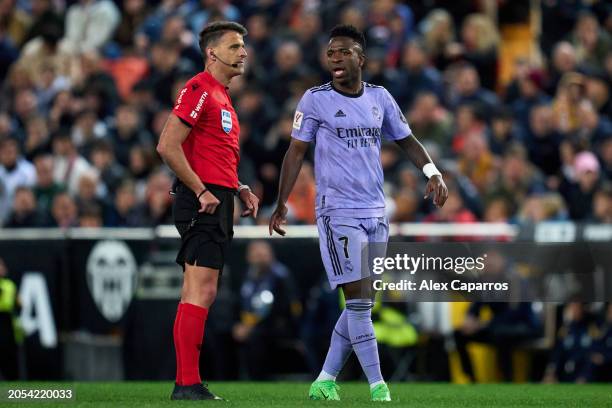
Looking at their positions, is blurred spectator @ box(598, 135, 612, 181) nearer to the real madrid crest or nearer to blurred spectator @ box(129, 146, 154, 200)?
blurred spectator @ box(129, 146, 154, 200)

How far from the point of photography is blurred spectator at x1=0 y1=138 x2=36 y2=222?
1648cm

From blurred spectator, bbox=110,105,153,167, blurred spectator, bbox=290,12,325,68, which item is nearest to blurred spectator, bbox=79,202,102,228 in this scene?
blurred spectator, bbox=110,105,153,167

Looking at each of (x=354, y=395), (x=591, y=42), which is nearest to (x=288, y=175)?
(x=354, y=395)

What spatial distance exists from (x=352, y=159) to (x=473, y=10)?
9.85 m

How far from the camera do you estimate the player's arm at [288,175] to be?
923cm

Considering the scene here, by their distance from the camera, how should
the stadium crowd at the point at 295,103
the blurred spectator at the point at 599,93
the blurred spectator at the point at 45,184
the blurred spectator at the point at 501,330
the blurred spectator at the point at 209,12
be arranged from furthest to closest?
the blurred spectator at the point at 209,12
the blurred spectator at the point at 599,93
the blurred spectator at the point at 45,184
the stadium crowd at the point at 295,103
the blurred spectator at the point at 501,330

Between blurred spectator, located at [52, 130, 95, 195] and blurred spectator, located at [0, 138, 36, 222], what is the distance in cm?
30

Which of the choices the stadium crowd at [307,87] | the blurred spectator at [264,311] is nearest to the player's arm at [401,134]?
the blurred spectator at [264,311]

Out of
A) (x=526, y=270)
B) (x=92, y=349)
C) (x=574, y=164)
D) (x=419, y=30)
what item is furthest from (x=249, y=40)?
(x=526, y=270)

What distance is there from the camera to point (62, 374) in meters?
13.3

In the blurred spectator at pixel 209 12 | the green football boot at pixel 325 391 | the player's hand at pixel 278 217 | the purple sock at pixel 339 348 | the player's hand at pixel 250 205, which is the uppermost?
the blurred spectator at pixel 209 12

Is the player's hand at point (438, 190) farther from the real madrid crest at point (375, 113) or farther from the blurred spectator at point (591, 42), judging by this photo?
the blurred spectator at point (591, 42)

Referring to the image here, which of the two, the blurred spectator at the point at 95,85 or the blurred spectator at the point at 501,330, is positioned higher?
the blurred spectator at the point at 95,85

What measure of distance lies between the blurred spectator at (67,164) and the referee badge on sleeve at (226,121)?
7.41m
